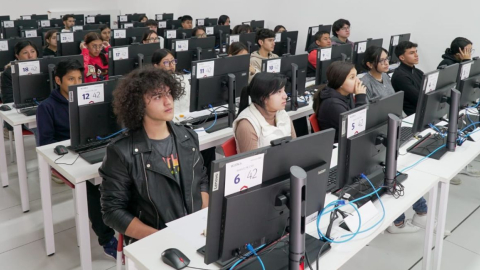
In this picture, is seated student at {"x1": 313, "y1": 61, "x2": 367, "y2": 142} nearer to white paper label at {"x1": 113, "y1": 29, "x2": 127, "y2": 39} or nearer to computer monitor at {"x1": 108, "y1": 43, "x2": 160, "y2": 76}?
computer monitor at {"x1": 108, "y1": 43, "x2": 160, "y2": 76}

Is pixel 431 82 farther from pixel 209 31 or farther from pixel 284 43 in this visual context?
pixel 209 31

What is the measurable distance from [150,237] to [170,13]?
884 cm

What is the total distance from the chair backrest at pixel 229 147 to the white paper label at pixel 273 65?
1048 millimetres

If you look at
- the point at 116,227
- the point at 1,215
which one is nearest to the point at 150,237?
the point at 116,227

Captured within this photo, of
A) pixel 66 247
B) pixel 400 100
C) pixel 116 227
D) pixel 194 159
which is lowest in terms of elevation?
pixel 66 247

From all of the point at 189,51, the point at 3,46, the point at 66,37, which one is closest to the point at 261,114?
the point at 189,51

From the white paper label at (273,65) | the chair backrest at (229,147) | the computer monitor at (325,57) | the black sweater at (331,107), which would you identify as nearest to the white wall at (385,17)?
the computer monitor at (325,57)

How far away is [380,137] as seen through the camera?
1.82m

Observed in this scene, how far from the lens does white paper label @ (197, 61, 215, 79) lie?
2.67m

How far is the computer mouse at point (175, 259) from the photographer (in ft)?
4.53

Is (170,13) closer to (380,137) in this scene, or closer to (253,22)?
(253,22)

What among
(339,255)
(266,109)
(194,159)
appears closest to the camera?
(339,255)

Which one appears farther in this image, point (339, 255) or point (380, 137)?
point (380, 137)

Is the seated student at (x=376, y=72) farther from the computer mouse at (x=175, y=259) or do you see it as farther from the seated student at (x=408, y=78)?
the computer mouse at (x=175, y=259)
